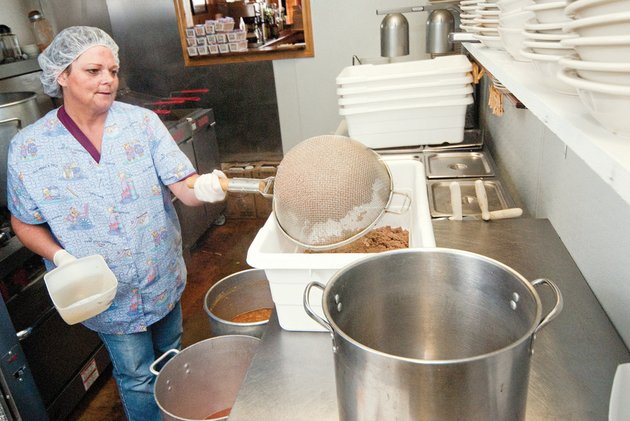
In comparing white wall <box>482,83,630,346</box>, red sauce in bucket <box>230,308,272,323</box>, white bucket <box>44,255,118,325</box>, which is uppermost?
white wall <box>482,83,630,346</box>

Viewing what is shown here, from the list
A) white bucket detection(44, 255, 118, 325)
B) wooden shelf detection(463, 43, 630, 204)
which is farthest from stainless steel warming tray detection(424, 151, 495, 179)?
white bucket detection(44, 255, 118, 325)

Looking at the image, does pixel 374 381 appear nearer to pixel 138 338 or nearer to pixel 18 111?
pixel 138 338

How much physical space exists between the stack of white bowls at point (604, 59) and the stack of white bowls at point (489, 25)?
0.68 meters

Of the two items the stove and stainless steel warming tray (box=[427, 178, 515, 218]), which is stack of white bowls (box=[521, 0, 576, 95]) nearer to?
stainless steel warming tray (box=[427, 178, 515, 218])

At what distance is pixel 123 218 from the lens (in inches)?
64.1

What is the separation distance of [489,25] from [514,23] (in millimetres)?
338

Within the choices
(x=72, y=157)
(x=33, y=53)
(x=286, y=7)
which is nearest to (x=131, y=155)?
(x=72, y=157)

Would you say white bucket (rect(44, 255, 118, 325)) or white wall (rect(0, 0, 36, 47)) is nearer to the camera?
white bucket (rect(44, 255, 118, 325))

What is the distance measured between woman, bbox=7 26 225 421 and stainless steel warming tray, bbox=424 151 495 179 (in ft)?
3.50

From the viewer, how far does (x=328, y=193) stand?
1.10 m

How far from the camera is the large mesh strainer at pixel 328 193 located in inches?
43.5

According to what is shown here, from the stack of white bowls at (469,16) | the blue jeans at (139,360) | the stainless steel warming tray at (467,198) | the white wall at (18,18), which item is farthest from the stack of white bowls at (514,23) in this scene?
the white wall at (18,18)

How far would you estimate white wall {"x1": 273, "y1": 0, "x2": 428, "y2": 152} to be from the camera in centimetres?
368

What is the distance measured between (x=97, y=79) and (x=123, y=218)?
0.47 m
